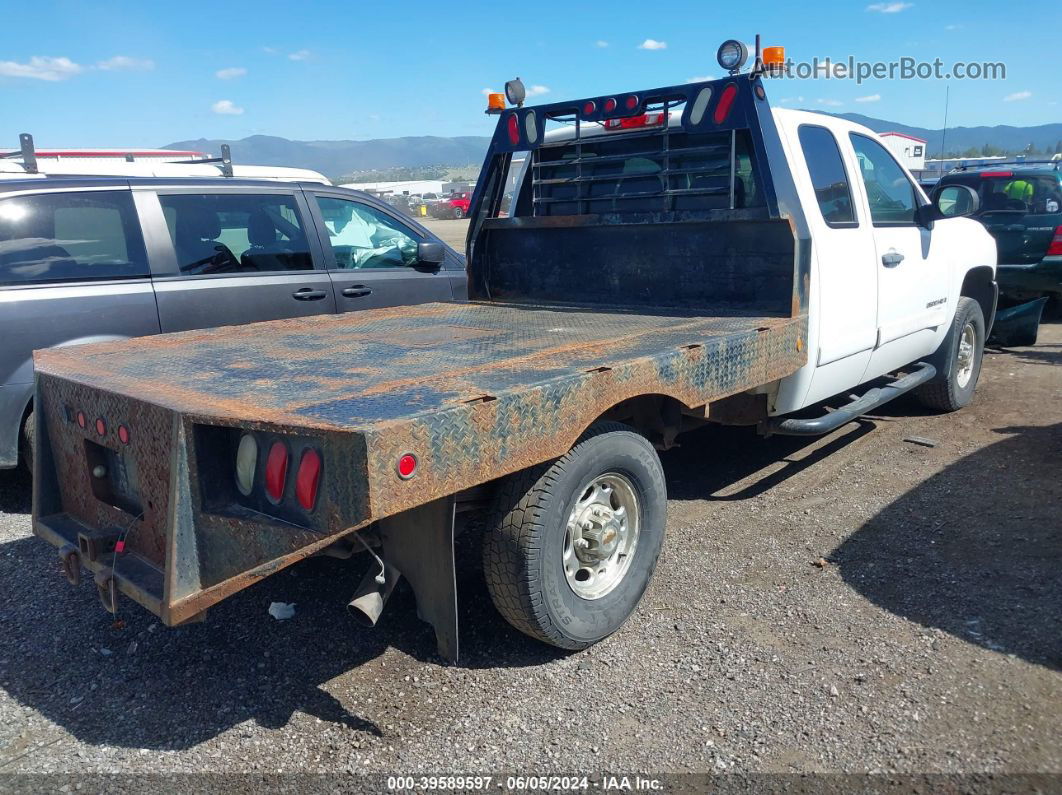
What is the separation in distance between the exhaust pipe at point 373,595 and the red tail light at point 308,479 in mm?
474

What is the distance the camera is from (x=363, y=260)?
6.22 m

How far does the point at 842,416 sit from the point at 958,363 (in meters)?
2.35

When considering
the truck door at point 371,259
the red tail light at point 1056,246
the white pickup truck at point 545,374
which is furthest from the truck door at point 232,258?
the red tail light at point 1056,246

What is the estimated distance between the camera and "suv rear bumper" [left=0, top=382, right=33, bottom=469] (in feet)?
15.1

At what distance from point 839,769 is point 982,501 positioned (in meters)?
2.62

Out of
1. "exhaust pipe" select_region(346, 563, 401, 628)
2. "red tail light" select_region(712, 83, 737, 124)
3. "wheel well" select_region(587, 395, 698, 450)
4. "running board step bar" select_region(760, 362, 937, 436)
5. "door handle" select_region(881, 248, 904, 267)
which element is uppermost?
"red tail light" select_region(712, 83, 737, 124)

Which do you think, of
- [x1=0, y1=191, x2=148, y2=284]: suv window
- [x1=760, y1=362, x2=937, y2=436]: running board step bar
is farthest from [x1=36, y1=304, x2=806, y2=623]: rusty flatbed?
[x1=0, y1=191, x2=148, y2=284]: suv window

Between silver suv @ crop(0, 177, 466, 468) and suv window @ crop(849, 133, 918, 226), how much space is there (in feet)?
9.61

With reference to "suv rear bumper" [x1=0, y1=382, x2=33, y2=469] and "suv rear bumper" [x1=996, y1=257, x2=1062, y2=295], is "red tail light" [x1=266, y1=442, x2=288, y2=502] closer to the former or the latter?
"suv rear bumper" [x1=0, y1=382, x2=33, y2=469]

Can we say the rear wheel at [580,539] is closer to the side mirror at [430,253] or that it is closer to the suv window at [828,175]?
the suv window at [828,175]

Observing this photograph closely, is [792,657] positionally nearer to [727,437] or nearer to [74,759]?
[74,759]

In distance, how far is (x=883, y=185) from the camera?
5.18 m

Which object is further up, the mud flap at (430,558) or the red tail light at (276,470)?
the red tail light at (276,470)

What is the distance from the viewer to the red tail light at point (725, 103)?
14.1 feet
